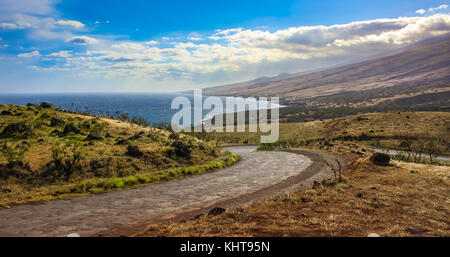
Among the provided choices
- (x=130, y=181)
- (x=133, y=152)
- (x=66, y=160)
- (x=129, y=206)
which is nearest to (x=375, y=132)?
(x=133, y=152)

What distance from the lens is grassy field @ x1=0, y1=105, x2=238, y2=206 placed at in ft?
47.0

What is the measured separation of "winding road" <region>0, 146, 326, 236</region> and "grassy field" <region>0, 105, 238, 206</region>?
1443 mm

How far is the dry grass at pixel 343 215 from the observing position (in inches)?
309

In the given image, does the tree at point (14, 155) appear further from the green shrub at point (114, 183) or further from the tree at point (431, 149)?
the tree at point (431, 149)

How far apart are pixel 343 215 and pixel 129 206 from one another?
8.81 metres

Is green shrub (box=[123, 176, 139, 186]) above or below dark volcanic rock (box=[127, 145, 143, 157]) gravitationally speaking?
below

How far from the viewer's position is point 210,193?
1390 centimetres

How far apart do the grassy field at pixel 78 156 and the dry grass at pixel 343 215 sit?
8113 millimetres

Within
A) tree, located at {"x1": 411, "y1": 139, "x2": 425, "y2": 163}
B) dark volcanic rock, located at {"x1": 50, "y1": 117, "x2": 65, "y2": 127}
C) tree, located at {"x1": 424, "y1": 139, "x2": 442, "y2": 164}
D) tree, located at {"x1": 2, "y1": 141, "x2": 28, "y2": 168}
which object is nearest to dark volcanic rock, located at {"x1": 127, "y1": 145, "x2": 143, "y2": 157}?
tree, located at {"x1": 2, "y1": 141, "x2": 28, "y2": 168}

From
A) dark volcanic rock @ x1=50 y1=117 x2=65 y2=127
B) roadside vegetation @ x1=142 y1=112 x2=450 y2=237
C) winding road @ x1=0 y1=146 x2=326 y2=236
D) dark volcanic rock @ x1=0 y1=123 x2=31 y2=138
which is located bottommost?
winding road @ x1=0 y1=146 x2=326 y2=236

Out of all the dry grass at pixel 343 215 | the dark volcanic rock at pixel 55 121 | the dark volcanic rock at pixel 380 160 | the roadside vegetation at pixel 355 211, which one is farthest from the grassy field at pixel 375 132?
the dry grass at pixel 343 215

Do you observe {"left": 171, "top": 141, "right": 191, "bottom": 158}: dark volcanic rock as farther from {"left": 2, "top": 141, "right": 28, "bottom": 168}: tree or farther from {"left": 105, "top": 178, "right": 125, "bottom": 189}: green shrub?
{"left": 2, "top": 141, "right": 28, "bottom": 168}: tree

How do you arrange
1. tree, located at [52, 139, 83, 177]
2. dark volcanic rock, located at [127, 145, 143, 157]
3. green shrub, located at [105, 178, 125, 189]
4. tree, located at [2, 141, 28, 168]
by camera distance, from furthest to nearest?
dark volcanic rock, located at [127, 145, 143, 157]
tree, located at [52, 139, 83, 177]
tree, located at [2, 141, 28, 168]
green shrub, located at [105, 178, 125, 189]
